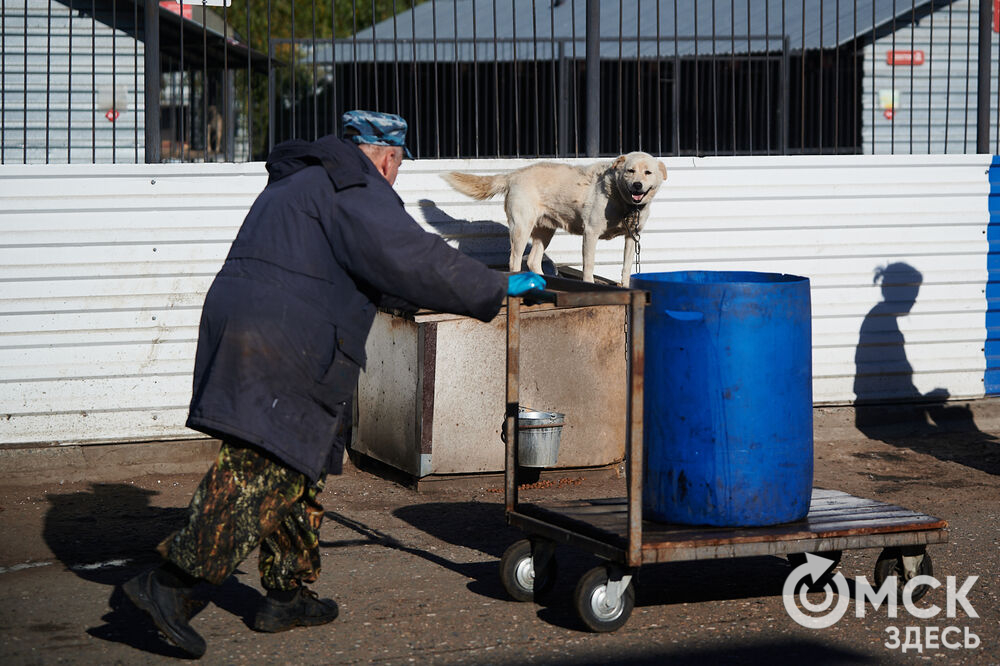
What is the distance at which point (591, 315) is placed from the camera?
7184 mm

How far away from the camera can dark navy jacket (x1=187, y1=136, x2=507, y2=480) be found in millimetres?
4168

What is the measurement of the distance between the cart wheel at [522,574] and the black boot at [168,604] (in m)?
1.29

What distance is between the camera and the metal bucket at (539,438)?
6.75 metres

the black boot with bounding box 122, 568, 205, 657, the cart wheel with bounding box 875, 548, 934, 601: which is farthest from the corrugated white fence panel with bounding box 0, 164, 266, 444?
the cart wheel with bounding box 875, 548, 934, 601

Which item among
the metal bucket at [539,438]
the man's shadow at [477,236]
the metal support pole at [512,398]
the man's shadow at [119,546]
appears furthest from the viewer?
the man's shadow at [477,236]

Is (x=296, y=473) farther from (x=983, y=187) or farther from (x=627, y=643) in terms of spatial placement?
(x=983, y=187)

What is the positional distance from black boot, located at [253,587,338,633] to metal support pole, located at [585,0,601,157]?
4434mm

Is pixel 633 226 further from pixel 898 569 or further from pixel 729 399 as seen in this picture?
pixel 898 569

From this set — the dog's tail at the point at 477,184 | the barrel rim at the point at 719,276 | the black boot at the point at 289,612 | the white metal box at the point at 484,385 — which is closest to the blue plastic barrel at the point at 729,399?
the barrel rim at the point at 719,276

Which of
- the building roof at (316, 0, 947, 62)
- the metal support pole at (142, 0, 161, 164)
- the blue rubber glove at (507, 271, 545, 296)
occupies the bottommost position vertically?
the blue rubber glove at (507, 271, 545, 296)

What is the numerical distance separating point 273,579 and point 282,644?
25cm

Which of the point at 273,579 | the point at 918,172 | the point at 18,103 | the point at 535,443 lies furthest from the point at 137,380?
the point at 18,103

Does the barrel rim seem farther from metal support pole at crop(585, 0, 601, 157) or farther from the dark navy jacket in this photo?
metal support pole at crop(585, 0, 601, 157)

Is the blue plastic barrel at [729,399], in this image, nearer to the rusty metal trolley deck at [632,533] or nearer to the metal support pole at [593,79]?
the rusty metal trolley deck at [632,533]
